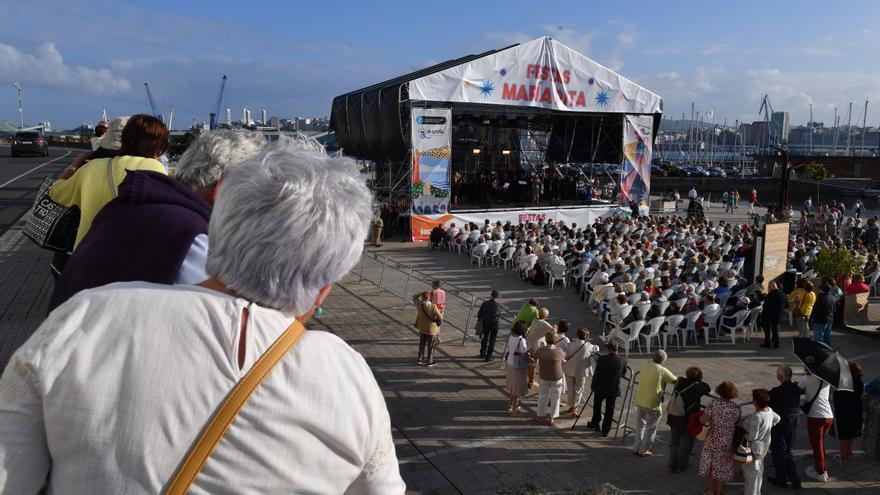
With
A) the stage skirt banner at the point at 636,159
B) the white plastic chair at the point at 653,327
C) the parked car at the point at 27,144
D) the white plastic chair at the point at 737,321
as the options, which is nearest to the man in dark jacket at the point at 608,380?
the white plastic chair at the point at 653,327

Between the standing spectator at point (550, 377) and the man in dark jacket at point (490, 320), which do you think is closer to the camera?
the standing spectator at point (550, 377)

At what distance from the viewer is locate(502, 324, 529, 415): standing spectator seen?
27.1ft

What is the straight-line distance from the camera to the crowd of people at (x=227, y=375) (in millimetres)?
1017

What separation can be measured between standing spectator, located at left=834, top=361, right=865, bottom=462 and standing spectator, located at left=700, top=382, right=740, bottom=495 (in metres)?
2.01

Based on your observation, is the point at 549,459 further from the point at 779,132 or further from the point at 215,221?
the point at 779,132

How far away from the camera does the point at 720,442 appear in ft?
20.2

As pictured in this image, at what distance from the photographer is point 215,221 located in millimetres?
1244

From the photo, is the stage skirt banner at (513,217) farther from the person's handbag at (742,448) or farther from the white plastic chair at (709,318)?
the person's handbag at (742,448)

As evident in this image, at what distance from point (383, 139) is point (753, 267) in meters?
13.7

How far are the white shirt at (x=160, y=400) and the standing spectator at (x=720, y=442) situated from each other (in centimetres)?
595

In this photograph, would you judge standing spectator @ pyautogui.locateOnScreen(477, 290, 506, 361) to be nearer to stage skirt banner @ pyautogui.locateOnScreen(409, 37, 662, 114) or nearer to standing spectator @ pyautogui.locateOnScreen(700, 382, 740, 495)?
standing spectator @ pyautogui.locateOnScreen(700, 382, 740, 495)

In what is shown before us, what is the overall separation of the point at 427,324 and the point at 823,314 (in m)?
7.25

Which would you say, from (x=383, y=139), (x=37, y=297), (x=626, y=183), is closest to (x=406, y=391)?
(x=37, y=297)

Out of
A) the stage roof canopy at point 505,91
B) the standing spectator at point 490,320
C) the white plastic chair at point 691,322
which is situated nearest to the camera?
the standing spectator at point 490,320
